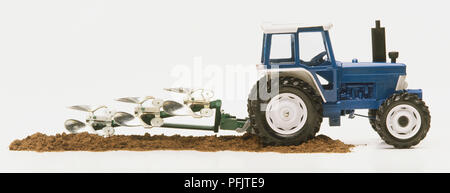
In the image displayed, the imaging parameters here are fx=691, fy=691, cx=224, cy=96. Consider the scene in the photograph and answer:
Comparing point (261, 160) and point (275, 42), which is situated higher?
point (275, 42)

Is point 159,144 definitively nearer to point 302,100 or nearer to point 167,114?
point 167,114

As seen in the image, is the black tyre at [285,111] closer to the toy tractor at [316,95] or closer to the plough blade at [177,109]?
the toy tractor at [316,95]

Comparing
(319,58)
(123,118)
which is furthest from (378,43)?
(123,118)

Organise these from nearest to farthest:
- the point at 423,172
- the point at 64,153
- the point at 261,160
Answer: the point at 423,172, the point at 261,160, the point at 64,153

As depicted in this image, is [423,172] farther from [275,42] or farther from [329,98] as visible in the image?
[275,42]

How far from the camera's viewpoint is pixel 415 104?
9.30 m

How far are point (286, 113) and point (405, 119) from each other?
1608 mm

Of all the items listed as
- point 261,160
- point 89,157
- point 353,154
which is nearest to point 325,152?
point 353,154

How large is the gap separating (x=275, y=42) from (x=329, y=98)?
42.4 inches

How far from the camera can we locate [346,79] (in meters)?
9.55

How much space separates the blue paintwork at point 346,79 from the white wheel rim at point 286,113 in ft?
1.24

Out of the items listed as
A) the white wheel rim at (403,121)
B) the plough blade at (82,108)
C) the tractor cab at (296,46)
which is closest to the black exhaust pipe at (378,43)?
the tractor cab at (296,46)

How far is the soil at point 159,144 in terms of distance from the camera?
9.20 metres

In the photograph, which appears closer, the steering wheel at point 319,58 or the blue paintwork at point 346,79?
the blue paintwork at point 346,79
